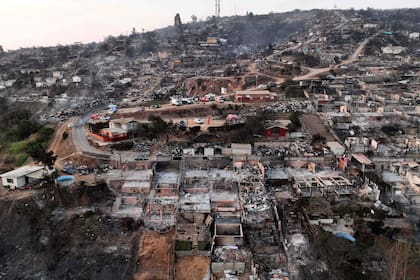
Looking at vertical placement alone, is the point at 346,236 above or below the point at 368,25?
below

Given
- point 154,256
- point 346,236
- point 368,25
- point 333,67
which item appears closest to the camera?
point 154,256

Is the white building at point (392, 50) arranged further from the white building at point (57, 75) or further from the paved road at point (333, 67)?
the white building at point (57, 75)

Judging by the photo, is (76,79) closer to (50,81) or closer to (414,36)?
(50,81)

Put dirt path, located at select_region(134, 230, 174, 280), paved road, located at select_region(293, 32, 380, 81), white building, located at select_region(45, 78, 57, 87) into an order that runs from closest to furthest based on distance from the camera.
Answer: dirt path, located at select_region(134, 230, 174, 280) < paved road, located at select_region(293, 32, 380, 81) < white building, located at select_region(45, 78, 57, 87)

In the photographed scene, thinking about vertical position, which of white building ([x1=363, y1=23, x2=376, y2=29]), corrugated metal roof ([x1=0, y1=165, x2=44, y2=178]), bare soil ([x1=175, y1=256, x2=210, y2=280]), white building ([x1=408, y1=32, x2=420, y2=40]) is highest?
white building ([x1=363, y1=23, x2=376, y2=29])

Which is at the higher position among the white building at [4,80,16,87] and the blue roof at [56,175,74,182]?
the white building at [4,80,16,87]

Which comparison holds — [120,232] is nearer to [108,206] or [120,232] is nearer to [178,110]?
[108,206]

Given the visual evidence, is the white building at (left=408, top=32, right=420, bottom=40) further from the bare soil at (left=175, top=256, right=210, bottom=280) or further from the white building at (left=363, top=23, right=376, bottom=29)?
the bare soil at (left=175, top=256, right=210, bottom=280)

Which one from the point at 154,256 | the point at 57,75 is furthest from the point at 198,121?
the point at 57,75

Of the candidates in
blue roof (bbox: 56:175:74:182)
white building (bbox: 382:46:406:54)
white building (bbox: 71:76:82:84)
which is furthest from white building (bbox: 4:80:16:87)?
white building (bbox: 382:46:406:54)

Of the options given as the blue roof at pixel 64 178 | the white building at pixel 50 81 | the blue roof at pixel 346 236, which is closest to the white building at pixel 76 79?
the white building at pixel 50 81
